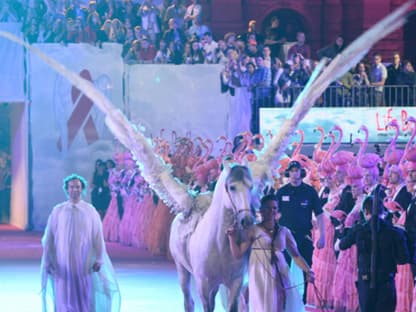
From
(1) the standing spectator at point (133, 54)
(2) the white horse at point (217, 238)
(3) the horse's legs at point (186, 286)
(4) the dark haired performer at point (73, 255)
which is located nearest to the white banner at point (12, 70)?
(1) the standing spectator at point (133, 54)

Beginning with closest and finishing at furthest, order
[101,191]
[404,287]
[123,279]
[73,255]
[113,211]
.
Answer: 1. [73,255]
2. [404,287]
3. [123,279]
4. [113,211]
5. [101,191]

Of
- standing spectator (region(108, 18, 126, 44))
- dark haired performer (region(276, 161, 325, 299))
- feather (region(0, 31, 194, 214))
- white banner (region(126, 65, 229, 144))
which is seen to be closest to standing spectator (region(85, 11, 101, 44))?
standing spectator (region(108, 18, 126, 44))

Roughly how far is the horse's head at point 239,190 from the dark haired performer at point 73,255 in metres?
2.29

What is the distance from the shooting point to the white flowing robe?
11219mm

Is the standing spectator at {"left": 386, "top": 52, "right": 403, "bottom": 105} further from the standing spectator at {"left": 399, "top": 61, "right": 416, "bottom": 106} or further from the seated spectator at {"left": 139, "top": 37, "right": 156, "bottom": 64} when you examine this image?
the seated spectator at {"left": 139, "top": 37, "right": 156, "bottom": 64}

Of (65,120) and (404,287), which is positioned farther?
(65,120)

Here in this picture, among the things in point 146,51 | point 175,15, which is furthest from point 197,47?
point 175,15

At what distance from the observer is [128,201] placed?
23.0 m

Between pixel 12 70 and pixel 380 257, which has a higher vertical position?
pixel 12 70

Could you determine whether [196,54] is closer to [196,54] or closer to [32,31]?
[196,54]

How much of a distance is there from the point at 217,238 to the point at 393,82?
1501 cm

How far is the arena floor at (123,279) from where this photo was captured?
1418cm

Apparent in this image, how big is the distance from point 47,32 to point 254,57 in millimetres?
5169

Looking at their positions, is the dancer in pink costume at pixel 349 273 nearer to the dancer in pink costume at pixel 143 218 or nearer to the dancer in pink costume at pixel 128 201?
the dancer in pink costume at pixel 143 218
